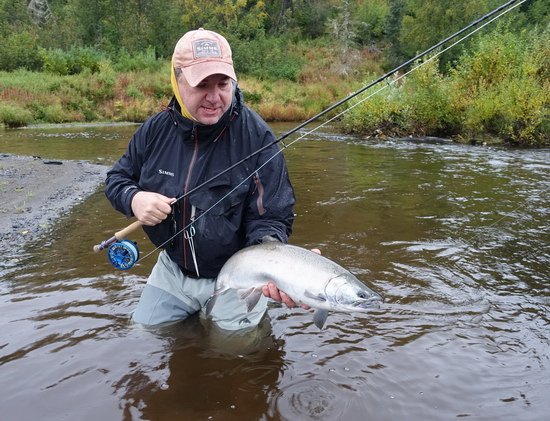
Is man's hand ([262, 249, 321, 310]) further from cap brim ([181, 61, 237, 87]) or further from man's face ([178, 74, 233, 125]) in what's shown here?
cap brim ([181, 61, 237, 87])

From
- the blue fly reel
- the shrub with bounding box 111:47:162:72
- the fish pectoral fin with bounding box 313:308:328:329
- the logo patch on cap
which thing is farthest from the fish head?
the shrub with bounding box 111:47:162:72

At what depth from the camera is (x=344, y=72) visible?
41.1 meters

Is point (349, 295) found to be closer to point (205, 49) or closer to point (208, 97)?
point (208, 97)

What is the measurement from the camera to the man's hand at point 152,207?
3350 mm

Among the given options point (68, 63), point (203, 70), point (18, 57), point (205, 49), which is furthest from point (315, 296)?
point (18, 57)

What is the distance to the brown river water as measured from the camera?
335 cm

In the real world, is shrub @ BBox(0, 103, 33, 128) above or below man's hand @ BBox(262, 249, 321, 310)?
above

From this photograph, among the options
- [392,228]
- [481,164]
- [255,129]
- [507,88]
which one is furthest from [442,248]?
[507,88]

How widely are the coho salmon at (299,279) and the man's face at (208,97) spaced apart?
95 cm

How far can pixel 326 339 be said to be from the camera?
14.0 ft

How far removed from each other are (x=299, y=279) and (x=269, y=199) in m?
0.83

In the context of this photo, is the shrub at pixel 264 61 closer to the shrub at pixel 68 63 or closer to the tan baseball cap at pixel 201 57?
the shrub at pixel 68 63

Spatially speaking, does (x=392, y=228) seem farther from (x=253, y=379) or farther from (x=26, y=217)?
(x=26, y=217)

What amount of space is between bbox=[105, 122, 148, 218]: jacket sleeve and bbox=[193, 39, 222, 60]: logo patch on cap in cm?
79
